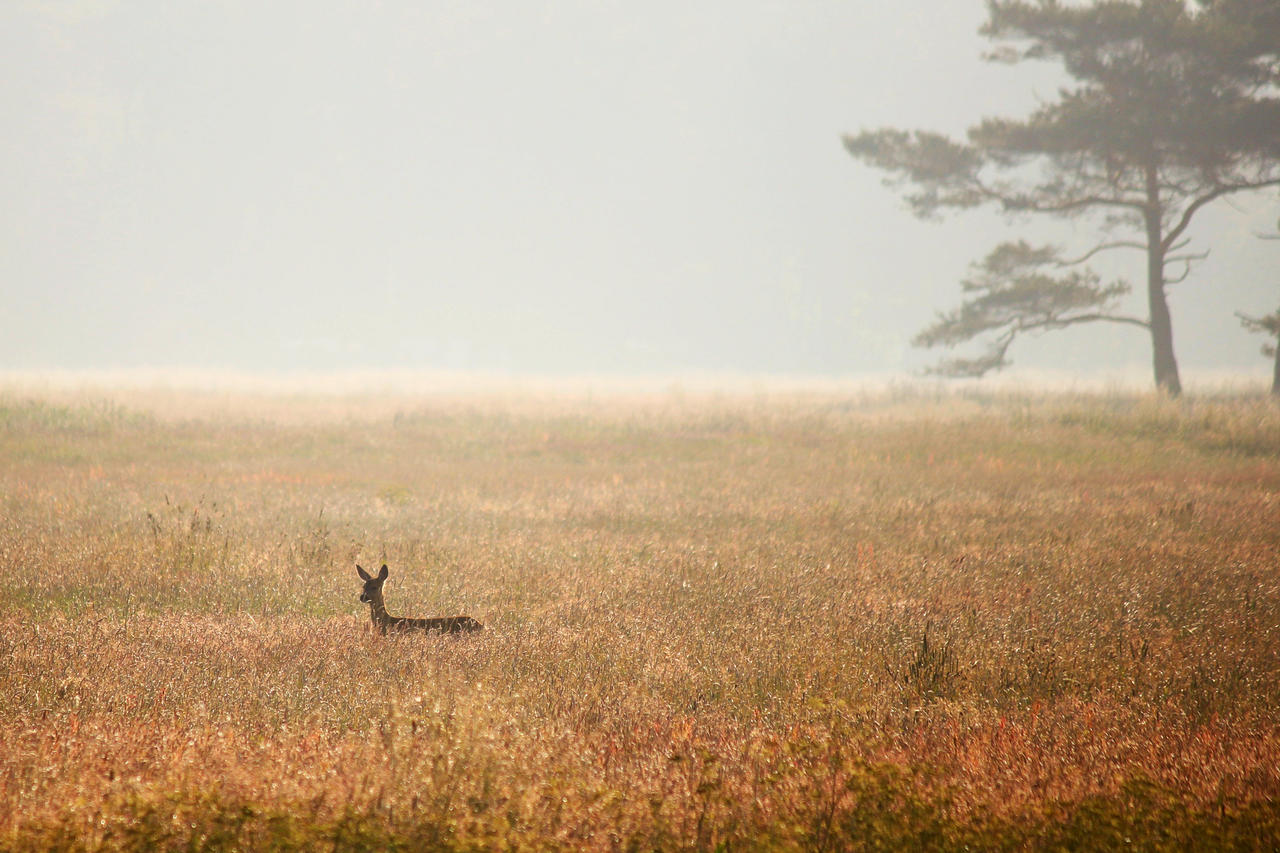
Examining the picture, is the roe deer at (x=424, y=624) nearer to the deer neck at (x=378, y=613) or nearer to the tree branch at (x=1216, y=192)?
the deer neck at (x=378, y=613)

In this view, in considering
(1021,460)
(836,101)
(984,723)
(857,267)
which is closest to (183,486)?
(984,723)

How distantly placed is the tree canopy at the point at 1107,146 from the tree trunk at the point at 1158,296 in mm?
34

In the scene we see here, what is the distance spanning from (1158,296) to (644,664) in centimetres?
2153

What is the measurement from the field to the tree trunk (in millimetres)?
10648

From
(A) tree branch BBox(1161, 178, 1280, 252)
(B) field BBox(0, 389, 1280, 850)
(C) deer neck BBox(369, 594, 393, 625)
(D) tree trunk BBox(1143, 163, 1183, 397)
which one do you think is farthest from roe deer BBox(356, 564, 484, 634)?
(A) tree branch BBox(1161, 178, 1280, 252)

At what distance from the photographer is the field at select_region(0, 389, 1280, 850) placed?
331 centimetres

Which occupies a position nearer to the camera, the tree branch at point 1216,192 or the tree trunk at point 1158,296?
the tree branch at point 1216,192

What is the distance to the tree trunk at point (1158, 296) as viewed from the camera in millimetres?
21750

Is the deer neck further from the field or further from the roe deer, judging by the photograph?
the field

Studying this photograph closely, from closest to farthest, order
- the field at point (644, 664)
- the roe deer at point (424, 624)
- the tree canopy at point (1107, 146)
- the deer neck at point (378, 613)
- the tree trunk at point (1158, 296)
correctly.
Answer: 1. the field at point (644, 664)
2. the roe deer at point (424, 624)
3. the deer neck at point (378, 613)
4. the tree canopy at point (1107, 146)
5. the tree trunk at point (1158, 296)

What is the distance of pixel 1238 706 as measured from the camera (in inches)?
179

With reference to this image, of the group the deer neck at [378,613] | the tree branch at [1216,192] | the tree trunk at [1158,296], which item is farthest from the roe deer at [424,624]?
the tree branch at [1216,192]

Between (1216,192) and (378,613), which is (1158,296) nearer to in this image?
(1216,192)

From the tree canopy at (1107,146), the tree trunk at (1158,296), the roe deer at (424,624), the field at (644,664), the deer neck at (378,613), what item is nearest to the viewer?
the field at (644,664)
